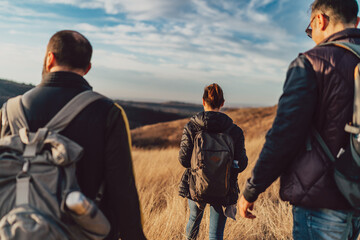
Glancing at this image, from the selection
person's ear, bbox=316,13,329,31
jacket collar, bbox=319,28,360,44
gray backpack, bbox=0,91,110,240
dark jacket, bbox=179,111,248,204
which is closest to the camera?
gray backpack, bbox=0,91,110,240

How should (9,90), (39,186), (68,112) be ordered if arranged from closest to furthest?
(39,186)
(68,112)
(9,90)

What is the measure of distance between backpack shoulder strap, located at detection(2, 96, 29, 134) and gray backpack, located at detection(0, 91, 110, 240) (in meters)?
0.07

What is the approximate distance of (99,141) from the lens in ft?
4.98

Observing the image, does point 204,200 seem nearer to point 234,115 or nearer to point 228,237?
point 228,237

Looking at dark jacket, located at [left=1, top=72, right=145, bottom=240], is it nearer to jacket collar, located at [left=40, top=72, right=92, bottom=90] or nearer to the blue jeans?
jacket collar, located at [left=40, top=72, right=92, bottom=90]

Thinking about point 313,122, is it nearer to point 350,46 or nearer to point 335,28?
point 350,46

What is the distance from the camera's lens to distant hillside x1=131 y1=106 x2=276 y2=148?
17781mm

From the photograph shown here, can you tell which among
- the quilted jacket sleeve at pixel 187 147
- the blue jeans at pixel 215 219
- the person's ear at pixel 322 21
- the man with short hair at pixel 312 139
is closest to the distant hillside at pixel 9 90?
the quilted jacket sleeve at pixel 187 147

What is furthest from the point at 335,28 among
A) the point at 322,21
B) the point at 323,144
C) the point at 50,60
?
the point at 50,60

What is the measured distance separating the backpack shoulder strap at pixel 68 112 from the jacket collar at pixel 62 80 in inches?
3.9

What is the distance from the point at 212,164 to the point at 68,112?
1.47 meters

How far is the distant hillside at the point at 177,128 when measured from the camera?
58.3ft

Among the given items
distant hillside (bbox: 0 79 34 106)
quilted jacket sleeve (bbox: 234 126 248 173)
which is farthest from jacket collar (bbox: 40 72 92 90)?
distant hillside (bbox: 0 79 34 106)

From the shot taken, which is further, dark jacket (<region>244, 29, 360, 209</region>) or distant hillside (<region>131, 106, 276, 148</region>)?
distant hillside (<region>131, 106, 276, 148</region>)
